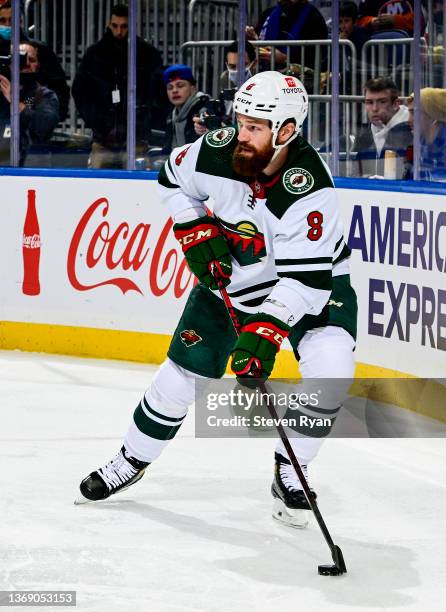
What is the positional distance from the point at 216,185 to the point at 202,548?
101cm

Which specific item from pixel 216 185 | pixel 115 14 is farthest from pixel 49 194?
pixel 216 185

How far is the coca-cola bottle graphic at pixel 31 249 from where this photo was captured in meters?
6.98

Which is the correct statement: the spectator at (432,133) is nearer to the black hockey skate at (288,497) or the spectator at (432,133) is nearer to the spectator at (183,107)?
the spectator at (183,107)

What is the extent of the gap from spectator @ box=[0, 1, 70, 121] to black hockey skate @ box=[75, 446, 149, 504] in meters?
3.31

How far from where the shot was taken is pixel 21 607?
3.12 m

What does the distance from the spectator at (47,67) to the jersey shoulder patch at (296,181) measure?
11.6 ft

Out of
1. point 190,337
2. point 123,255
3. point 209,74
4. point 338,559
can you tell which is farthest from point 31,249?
point 338,559

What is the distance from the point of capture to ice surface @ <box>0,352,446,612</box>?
3.29m

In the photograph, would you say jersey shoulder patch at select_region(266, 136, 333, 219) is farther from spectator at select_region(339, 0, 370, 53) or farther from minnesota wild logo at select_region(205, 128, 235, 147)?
spectator at select_region(339, 0, 370, 53)

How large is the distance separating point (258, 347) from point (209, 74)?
11.2 feet

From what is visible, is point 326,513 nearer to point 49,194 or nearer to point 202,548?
point 202,548

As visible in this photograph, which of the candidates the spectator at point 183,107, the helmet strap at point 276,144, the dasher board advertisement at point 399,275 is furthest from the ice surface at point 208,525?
the spectator at point 183,107

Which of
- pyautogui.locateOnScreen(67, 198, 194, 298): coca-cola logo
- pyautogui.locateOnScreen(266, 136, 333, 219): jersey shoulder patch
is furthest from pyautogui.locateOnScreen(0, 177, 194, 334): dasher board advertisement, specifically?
pyautogui.locateOnScreen(266, 136, 333, 219): jersey shoulder patch

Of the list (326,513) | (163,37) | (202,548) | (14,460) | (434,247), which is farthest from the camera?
(163,37)
